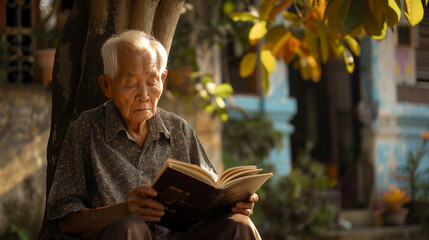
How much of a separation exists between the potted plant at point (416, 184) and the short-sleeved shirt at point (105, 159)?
7456 mm

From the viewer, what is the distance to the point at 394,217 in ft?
30.8

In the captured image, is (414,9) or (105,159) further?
(414,9)

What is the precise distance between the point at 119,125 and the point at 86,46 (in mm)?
730

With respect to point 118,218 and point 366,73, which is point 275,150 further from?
point 118,218

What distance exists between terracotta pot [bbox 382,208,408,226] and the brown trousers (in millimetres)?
7199

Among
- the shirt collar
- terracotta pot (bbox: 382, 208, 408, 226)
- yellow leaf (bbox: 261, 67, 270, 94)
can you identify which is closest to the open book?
the shirt collar

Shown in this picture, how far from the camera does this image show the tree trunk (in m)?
3.25

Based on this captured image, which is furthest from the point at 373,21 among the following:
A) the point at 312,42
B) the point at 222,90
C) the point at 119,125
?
the point at 222,90

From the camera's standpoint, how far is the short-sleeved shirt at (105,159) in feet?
8.64

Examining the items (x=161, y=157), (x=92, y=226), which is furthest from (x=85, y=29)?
(x=92, y=226)

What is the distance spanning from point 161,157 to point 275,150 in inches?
222

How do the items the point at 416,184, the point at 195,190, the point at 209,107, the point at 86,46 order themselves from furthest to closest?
the point at 416,184 → the point at 209,107 → the point at 86,46 → the point at 195,190

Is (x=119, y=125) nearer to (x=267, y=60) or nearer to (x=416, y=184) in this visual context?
(x=267, y=60)

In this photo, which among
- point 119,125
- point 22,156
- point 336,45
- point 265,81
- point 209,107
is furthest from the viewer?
point 209,107
